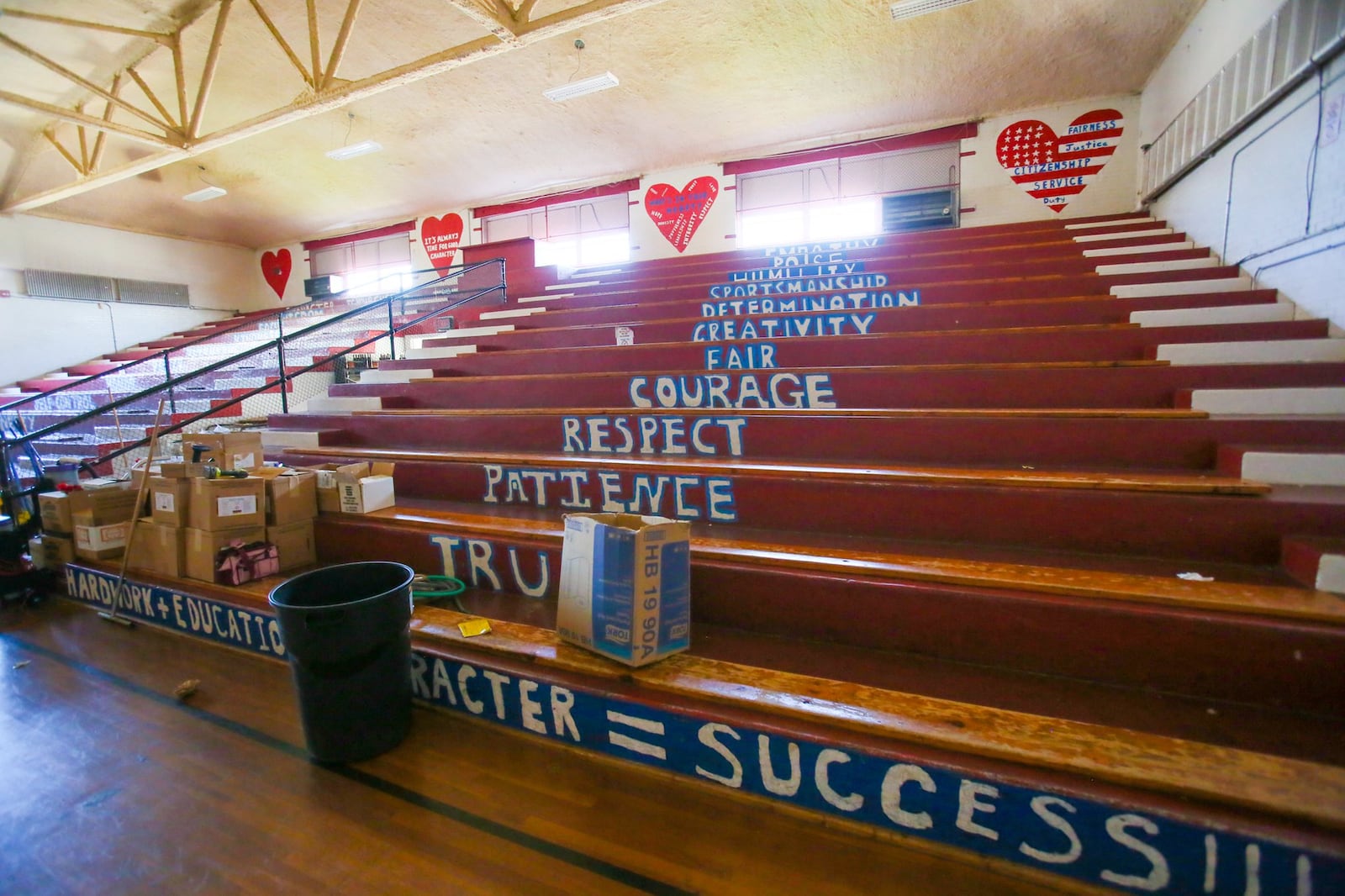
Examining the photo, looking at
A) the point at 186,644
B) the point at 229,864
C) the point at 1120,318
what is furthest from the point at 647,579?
the point at 1120,318

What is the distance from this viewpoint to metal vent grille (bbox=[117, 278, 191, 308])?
8.07 m

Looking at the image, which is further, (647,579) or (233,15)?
(233,15)

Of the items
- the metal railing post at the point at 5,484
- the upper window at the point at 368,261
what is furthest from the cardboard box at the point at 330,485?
the upper window at the point at 368,261

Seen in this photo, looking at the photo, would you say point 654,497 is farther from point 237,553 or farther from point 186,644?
point 186,644

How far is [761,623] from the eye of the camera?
1.55m

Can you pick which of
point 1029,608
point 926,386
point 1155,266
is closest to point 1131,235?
point 1155,266

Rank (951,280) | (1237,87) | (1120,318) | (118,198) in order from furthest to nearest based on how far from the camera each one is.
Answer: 1. (118,198)
2. (951,280)
3. (1237,87)
4. (1120,318)

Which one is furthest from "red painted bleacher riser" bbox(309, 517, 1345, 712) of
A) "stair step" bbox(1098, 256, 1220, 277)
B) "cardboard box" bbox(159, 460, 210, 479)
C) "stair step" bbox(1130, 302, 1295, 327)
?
"stair step" bbox(1098, 256, 1220, 277)

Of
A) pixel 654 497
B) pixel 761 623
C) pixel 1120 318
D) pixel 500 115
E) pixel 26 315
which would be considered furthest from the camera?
pixel 26 315

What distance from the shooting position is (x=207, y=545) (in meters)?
2.08

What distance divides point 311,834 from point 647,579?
87 cm

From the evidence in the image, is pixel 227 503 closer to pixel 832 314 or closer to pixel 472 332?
pixel 472 332

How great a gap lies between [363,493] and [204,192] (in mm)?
8285

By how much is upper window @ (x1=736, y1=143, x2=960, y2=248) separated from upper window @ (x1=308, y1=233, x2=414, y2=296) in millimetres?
5522
